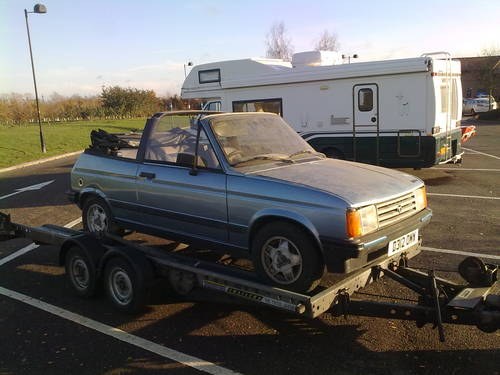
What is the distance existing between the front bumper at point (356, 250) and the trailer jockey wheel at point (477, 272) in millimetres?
585

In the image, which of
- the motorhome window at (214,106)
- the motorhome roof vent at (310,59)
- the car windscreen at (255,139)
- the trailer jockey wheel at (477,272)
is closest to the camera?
the trailer jockey wheel at (477,272)

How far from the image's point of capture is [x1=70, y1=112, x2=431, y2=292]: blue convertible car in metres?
3.77

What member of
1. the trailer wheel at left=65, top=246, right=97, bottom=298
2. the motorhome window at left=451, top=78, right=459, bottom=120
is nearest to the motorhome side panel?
the motorhome window at left=451, top=78, right=459, bottom=120

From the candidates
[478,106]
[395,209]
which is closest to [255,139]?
[395,209]

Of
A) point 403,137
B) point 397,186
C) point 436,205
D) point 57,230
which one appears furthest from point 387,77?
point 57,230

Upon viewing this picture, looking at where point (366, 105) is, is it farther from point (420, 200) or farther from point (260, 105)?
point (420, 200)

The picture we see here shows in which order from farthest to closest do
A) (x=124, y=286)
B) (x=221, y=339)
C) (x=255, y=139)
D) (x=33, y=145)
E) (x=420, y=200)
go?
(x=33, y=145), (x=255, y=139), (x=124, y=286), (x=420, y=200), (x=221, y=339)

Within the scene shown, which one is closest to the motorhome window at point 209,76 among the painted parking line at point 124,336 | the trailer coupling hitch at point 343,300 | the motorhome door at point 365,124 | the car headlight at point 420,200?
the motorhome door at point 365,124

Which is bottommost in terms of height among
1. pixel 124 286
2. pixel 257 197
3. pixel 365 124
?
pixel 124 286

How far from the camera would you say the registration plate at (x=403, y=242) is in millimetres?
4000

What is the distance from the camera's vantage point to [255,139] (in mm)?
4871

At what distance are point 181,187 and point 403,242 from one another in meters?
2.18

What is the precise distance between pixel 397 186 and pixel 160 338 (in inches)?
98.4

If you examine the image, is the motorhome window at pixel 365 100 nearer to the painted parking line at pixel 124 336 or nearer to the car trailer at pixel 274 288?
the car trailer at pixel 274 288
